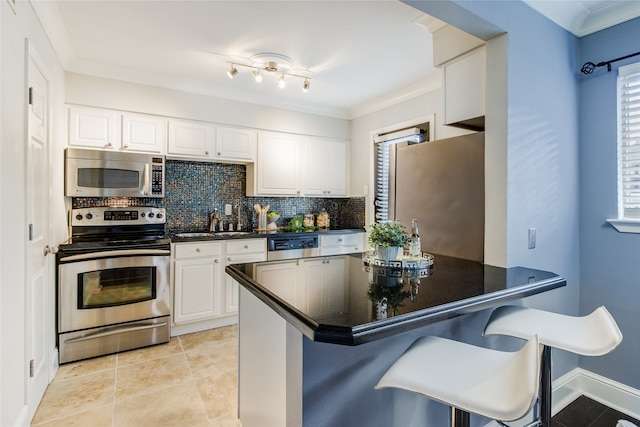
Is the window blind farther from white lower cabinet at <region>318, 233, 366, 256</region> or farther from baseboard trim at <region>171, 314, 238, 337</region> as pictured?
baseboard trim at <region>171, 314, 238, 337</region>

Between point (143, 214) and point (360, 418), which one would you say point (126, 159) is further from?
point (360, 418)

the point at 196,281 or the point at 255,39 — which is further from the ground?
the point at 255,39

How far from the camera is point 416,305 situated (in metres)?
1.03

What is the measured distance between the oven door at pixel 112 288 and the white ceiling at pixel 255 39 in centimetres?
166

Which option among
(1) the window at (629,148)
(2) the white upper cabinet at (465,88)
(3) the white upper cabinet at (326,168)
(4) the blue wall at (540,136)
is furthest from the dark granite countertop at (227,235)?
(1) the window at (629,148)

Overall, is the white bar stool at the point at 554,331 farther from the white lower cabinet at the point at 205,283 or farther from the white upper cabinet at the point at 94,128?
the white upper cabinet at the point at 94,128

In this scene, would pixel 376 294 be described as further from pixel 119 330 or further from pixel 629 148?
pixel 119 330

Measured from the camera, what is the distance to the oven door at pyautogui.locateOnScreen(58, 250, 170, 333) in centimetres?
251

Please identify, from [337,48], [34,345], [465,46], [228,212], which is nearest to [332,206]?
[228,212]

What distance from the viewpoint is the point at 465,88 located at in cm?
187

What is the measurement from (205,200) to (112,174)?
3.13 ft

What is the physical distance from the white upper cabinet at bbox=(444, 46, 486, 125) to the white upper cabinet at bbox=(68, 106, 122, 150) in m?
2.83

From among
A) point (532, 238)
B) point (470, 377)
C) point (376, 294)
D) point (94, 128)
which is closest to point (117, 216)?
point (94, 128)

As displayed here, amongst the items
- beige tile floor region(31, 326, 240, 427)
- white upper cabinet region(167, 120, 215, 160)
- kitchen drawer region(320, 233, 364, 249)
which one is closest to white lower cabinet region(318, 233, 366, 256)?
kitchen drawer region(320, 233, 364, 249)
